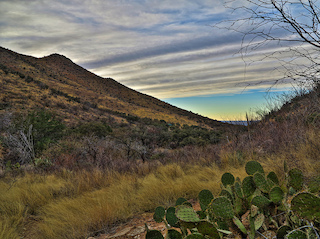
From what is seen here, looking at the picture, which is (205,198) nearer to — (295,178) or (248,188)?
(248,188)

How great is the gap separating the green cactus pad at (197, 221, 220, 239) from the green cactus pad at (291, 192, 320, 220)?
19.7 inches

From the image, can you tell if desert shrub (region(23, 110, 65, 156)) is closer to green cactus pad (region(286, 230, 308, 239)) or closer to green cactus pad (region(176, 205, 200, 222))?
green cactus pad (region(176, 205, 200, 222))

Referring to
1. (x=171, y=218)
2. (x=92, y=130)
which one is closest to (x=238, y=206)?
(x=171, y=218)

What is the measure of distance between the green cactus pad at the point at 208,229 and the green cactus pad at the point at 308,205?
0.50 meters

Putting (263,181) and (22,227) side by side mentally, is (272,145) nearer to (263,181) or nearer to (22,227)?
(263,181)

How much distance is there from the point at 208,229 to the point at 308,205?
1.91 feet

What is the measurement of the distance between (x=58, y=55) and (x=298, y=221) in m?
80.2

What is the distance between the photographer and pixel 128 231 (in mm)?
2777

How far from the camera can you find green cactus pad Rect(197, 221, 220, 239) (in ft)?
3.95

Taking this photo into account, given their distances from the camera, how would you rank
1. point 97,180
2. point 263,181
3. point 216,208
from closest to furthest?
point 216,208, point 263,181, point 97,180

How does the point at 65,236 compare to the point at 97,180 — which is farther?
the point at 97,180

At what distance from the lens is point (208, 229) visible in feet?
4.02

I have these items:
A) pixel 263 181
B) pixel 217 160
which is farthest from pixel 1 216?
pixel 217 160

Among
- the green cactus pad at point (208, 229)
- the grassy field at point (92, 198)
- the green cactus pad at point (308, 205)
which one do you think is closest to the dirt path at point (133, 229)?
the grassy field at point (92, 198)
